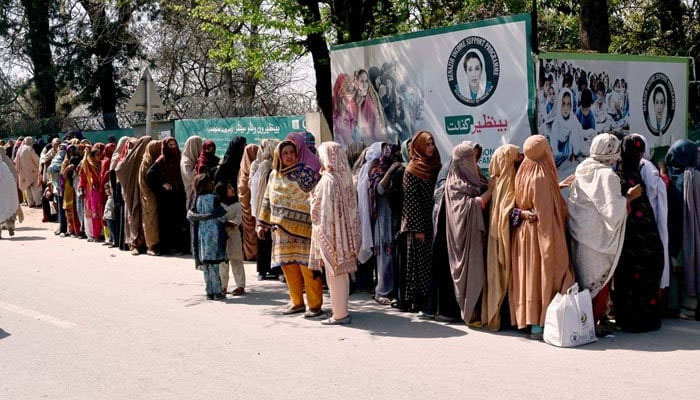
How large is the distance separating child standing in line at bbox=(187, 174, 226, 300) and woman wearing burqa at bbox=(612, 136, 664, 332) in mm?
4210

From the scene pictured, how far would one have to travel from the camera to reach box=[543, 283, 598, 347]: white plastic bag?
6.33 meters

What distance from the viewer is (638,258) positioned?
672 cm

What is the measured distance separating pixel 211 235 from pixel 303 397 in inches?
144

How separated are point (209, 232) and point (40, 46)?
23.8 metres

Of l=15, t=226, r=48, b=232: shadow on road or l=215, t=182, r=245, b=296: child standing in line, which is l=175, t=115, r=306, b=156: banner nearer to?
l=15, t=226, r=48, b=232: shadow on road

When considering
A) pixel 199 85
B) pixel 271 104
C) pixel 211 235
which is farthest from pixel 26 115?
pixel 211 235

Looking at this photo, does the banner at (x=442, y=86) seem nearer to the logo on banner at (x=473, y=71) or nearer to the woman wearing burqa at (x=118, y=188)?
the logo on banner at (x=473, y=71)

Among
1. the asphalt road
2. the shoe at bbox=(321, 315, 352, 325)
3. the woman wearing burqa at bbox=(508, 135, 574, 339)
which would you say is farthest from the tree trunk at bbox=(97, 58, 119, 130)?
the woman wearing burqa at bbox=(508, 135, 574, 339)

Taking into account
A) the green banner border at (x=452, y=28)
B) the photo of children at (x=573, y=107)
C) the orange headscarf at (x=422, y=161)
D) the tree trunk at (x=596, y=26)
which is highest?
the tree trunk at (x=596, y=26)

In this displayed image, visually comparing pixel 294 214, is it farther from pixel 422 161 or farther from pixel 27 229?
pixel 27 229

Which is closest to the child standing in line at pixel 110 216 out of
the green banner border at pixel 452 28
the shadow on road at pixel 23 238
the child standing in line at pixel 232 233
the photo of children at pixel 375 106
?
the shadow on road at pixel 23 238

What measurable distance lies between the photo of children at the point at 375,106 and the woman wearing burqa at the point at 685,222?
332 centimetres

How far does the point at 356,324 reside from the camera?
7512 millimetres

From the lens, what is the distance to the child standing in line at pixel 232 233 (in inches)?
349
